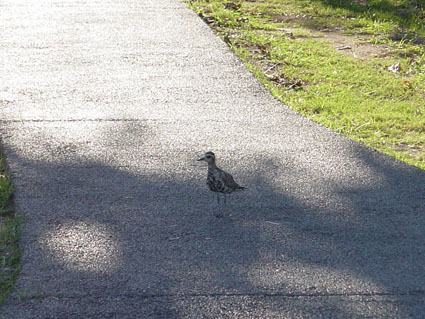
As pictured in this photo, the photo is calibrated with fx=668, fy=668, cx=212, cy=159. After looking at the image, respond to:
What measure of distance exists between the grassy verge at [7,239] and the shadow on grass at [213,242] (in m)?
0.07

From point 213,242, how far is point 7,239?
145cm

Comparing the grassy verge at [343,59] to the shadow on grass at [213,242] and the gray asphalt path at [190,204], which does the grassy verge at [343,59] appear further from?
the shadow on grass at [213,242]

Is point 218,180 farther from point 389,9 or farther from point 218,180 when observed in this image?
point 389,9

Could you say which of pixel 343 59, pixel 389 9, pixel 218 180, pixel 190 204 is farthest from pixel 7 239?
pixel 389 9

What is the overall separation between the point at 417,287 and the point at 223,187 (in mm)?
1582

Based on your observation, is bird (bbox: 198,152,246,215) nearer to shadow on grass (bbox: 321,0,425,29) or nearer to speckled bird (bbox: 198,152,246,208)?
speckled bird (bbox: 198,152,246,208)

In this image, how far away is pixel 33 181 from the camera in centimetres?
564

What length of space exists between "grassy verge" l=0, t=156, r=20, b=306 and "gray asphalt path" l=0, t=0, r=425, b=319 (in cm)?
7

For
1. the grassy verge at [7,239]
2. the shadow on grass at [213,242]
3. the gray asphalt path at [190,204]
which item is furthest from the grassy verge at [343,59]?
the grassy verge at [7,239]

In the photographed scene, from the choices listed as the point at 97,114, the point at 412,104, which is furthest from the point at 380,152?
the point at 97,114

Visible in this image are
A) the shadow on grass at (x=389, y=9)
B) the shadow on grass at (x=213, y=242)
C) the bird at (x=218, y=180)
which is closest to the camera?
the shadow on grass at (x=213, y=242)

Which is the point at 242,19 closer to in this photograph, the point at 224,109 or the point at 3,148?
the point at 224,109

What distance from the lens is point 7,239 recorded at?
15.4ft

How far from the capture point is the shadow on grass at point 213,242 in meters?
4.05
